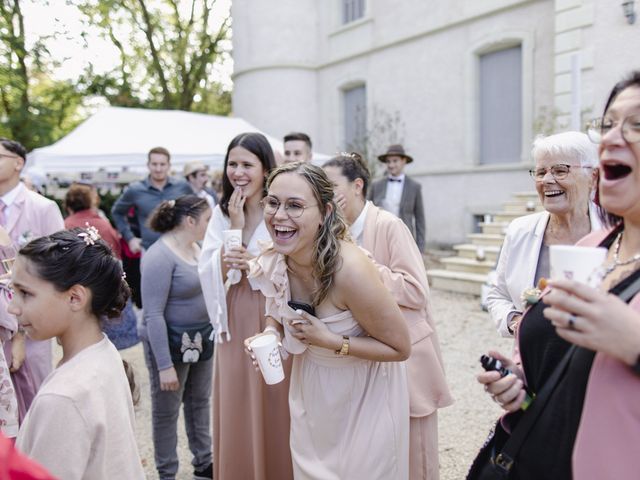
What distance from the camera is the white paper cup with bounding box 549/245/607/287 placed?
3.76 feet

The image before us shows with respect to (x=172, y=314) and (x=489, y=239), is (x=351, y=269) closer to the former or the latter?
(x=172, y=314)

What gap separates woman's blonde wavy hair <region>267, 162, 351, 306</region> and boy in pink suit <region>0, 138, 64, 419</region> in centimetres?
193

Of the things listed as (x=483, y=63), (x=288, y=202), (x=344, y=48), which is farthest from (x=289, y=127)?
(x=288, y=202)

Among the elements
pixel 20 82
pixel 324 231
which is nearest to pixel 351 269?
pixel 324 231

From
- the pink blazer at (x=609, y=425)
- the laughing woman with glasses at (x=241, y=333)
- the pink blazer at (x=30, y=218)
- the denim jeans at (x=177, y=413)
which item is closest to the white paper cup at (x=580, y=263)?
the pink blazer at (x=609, y=425)

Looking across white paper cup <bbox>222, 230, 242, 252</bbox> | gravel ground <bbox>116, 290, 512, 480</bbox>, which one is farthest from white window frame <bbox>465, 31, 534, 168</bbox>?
white paper cup <bbox>222, 230, 242, 252</bbox>

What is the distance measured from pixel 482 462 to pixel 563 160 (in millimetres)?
1503

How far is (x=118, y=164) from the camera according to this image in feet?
30.9

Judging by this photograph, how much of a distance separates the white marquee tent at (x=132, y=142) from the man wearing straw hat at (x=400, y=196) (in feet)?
6.73

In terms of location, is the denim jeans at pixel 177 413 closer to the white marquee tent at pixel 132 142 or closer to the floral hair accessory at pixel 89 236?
the floral hair accessory at pixel 89 236

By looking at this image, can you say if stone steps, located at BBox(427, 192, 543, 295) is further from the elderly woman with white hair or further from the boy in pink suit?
the boy in pink suit

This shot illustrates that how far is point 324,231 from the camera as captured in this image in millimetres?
2268

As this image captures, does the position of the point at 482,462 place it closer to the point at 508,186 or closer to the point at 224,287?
the point at 224,287

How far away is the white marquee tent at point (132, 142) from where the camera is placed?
29.7ft
